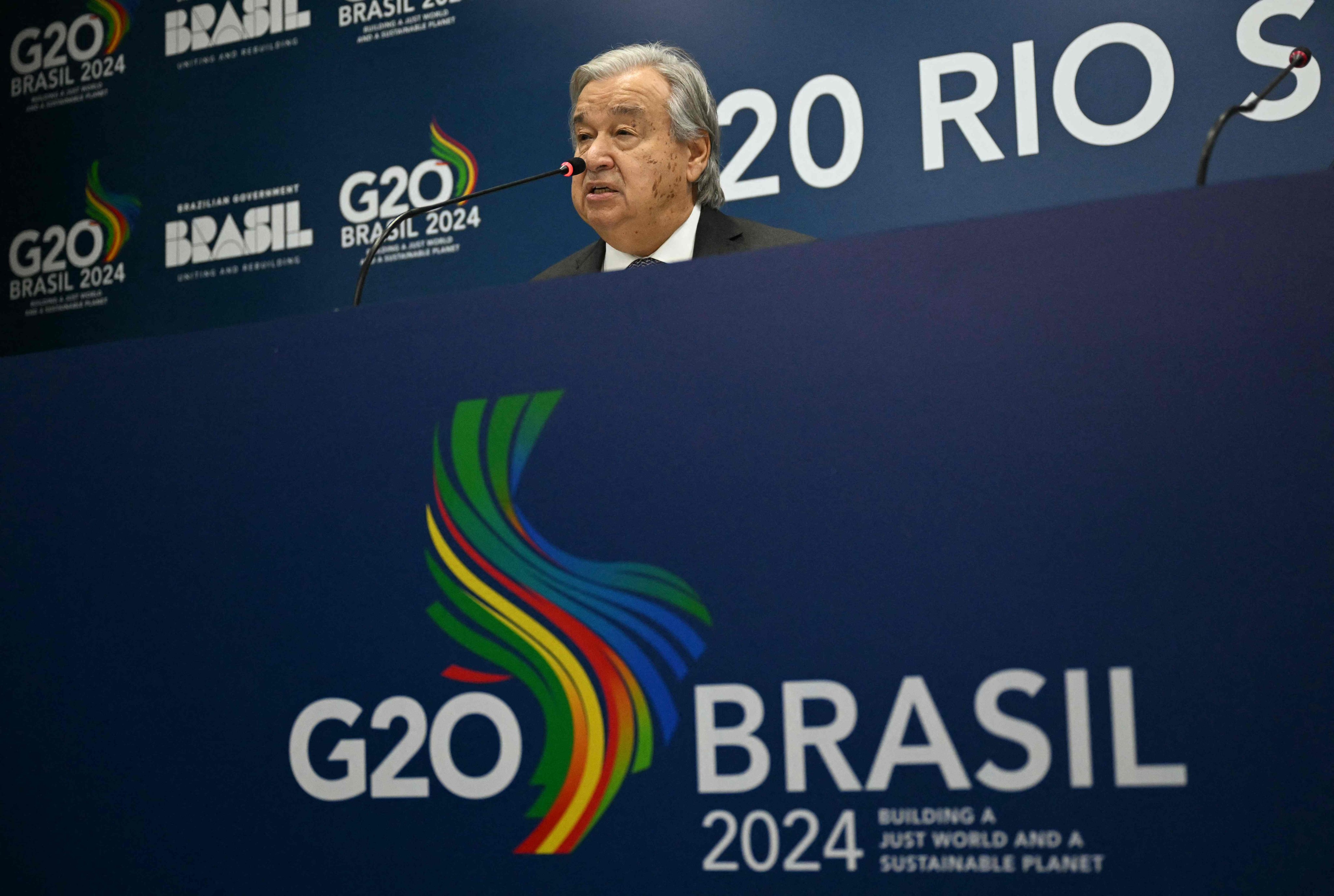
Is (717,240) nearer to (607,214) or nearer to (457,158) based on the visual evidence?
(607,214)

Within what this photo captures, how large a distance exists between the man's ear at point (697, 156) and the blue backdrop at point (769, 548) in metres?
1.45

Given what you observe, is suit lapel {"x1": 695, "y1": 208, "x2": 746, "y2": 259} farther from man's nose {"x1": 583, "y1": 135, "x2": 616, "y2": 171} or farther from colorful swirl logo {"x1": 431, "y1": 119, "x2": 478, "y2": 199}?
colorful swirl logo {"x1": 431, "y1": 119, "x2": 478, "y2": 199}

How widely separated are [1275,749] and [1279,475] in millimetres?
168

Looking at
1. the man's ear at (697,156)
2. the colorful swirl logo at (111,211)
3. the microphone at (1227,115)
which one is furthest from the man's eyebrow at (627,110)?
the colorful swirl logo at (111,211)

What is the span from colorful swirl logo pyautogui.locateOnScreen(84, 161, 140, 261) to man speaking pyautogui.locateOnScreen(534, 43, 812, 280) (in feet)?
6.71

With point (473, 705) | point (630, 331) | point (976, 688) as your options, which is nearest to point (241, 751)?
point (473, 705)

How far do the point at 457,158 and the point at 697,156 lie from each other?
119 centimetres

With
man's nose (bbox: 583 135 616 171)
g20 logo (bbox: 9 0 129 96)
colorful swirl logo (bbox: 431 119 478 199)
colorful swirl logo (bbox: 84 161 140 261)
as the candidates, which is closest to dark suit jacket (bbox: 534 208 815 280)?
man's nose (bbox: 583 135 616 171)

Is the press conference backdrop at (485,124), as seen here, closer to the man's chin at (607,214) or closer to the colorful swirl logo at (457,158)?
the colorful swirl logo at (457,158)

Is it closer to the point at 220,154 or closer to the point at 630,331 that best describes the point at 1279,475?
the point at 630,331

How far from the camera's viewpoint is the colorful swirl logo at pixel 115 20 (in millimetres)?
3820

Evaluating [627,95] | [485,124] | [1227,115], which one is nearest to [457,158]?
[485,124]

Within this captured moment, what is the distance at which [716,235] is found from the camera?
7.55 feet

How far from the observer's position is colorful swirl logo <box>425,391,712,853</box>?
0.88m
